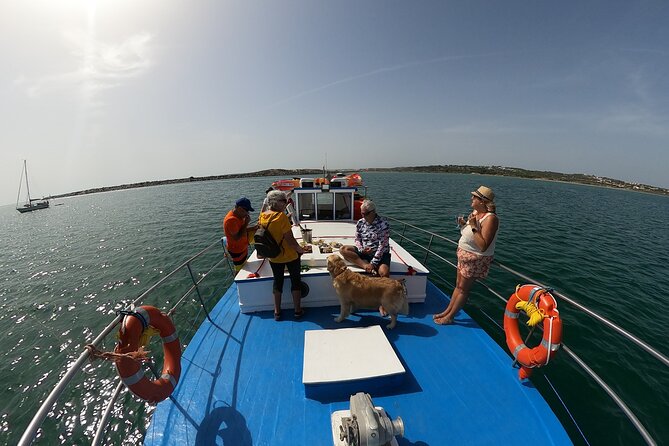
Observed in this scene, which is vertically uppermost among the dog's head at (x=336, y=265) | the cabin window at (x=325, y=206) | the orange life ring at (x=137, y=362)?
the cabin window at (x=325, y=206)

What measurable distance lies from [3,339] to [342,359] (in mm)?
10653

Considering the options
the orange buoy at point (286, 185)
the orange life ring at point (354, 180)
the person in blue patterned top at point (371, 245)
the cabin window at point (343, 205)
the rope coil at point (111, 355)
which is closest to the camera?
the rope coil at point (111, 355)

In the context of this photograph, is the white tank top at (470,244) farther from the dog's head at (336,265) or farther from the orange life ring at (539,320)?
the dog's head at (336,265)

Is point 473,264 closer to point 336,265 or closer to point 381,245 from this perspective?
point 381,245

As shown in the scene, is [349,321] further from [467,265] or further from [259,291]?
[467,265]

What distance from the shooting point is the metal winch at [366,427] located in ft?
7.23

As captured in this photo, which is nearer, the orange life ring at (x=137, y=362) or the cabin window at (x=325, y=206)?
the orange life ring at (x=137, y=362)

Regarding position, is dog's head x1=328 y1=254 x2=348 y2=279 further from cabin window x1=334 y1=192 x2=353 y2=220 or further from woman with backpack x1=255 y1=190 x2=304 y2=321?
cabin window x1=334 y1=192 x2=353 y2=220

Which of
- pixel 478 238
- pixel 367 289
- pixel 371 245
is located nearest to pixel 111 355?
pixel 367 289

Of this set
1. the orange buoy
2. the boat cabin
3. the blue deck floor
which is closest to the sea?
the blue deck floor

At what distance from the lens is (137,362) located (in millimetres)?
2480

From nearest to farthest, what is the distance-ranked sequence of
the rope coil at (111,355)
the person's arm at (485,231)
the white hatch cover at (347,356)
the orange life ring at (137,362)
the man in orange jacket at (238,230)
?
the rope coil at (111,355), the orange life ring at (137,362), the white hatch cover at (347,356), the person's arm at (485,231), the man in orange jacket at (238,230)

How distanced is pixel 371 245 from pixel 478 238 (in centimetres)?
203

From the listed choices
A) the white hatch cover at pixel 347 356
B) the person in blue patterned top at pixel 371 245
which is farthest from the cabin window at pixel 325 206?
the white hatch cover at pixel 347 356
